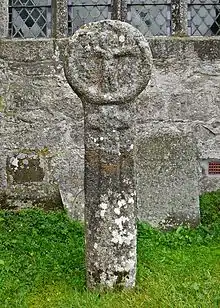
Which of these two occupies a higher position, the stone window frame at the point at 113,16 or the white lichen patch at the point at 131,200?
the stone window frame at the point at 113,16

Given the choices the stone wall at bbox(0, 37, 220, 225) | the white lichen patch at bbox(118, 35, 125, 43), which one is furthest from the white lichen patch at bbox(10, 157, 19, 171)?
the white lichen patch at bbox(118, 35, 125, 43)

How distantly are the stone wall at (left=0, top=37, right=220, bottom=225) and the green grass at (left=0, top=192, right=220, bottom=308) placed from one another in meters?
0.39

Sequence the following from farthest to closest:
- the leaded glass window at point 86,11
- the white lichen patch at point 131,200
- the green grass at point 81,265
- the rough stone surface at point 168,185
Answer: the leaded glass window at point 86,11 → the rough stone surface at point 168,185 → the white lichen patch at point 131,200 → the green grass at point 81,265

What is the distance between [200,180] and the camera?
6.45 metres

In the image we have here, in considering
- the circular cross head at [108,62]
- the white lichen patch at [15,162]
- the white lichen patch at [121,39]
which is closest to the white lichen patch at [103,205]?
the circular cross head at [108,62]

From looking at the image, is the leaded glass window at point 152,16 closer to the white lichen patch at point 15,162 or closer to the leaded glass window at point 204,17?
the leaded glass window at point 204,17

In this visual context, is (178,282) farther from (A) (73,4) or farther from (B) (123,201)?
(A) (73,4)

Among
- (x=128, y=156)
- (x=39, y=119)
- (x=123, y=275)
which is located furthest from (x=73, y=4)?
(x=123, y=275)

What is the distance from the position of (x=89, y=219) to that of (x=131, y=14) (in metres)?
3.08

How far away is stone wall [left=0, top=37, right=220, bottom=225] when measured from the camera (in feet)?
20.5

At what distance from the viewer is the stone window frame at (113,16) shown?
636cm

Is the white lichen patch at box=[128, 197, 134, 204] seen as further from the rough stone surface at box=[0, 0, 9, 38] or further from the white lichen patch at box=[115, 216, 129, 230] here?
the rough stone surface at box=[0, 0, 9, 38]

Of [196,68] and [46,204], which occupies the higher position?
[196,68]

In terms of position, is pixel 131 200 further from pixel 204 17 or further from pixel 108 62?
pixel 204 17
